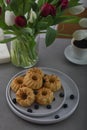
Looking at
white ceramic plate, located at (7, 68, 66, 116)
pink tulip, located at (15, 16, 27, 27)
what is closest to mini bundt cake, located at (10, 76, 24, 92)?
white ceramic plate, located at (7, 68, 66, 116)

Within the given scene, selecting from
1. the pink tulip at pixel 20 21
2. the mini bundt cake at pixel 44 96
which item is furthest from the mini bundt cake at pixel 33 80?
the pink tulip at pixel 20 21

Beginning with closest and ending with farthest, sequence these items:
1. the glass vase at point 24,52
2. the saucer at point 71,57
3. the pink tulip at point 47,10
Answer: the pink tulip at point 47,10
the glass vase at point 24,52
the saucer at point 71,57

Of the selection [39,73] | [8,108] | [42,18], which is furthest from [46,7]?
[8,108]

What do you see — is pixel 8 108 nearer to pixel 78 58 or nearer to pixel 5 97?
pixel 5 97

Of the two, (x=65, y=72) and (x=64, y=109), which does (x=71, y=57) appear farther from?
(x=64, y=109)

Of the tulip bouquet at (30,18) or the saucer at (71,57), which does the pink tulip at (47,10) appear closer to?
the tulip bouquet at (30,18)

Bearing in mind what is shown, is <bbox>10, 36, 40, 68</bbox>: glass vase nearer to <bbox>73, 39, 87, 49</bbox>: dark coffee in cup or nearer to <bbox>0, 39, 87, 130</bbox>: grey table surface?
<bbox>0, 39, 87, 130</bbox>: grey table surface
